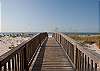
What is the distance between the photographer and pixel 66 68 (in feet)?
24.6

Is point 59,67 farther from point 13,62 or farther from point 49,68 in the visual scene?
point 13,62

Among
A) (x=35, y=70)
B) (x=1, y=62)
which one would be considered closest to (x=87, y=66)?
(x=1, y=62)

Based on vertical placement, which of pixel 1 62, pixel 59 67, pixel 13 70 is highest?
pixel 1 62

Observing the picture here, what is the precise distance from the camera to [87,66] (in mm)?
4617

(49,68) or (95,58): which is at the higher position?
Result: (95,58)

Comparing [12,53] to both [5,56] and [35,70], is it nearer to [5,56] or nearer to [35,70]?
[5,56]

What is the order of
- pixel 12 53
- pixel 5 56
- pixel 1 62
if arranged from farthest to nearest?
pixel 12 53, pixel 5 56, pixel 1 62

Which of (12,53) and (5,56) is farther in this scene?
(12,53)

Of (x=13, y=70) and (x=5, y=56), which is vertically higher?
(x=5, y=56)

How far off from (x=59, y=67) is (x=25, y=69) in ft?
5.25

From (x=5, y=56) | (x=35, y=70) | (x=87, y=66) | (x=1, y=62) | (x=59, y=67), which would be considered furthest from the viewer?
(x=59, y=67)

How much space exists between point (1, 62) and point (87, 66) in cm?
183

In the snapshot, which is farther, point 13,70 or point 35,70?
point 35,70

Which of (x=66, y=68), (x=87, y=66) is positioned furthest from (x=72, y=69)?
(x=87, y=66)
